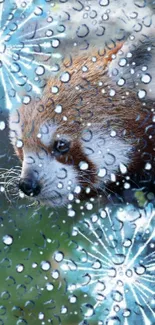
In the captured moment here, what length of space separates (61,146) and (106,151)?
0.06m

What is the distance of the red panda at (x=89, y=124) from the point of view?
89 cm

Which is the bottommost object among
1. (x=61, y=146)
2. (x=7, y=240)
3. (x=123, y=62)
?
Answer: (x=7, y=240)

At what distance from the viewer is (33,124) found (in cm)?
90

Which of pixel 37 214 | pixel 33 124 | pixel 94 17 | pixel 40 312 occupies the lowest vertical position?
pixel 40 312

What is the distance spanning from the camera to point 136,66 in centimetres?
90

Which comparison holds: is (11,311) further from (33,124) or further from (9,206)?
(33,124)

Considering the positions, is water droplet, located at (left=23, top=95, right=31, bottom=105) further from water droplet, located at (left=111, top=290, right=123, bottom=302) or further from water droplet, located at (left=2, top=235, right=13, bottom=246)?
water droplet, located at (left=111, top=290, right=123, bottom=302)

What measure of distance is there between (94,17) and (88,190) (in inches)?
9.2

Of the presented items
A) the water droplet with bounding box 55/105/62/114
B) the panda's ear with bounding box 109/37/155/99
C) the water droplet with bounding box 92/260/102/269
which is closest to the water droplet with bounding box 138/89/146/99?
the panda's ear with bounding box 109/37/155/99

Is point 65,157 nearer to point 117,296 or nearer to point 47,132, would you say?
point 47,132

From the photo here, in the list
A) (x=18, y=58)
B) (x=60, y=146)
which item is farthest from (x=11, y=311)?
(x=18, y=58)

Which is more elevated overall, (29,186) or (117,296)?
(29,186)

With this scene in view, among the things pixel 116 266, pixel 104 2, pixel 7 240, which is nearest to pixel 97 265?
pixel 116 266

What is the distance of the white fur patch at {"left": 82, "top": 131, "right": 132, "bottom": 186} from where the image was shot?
0.89 m
